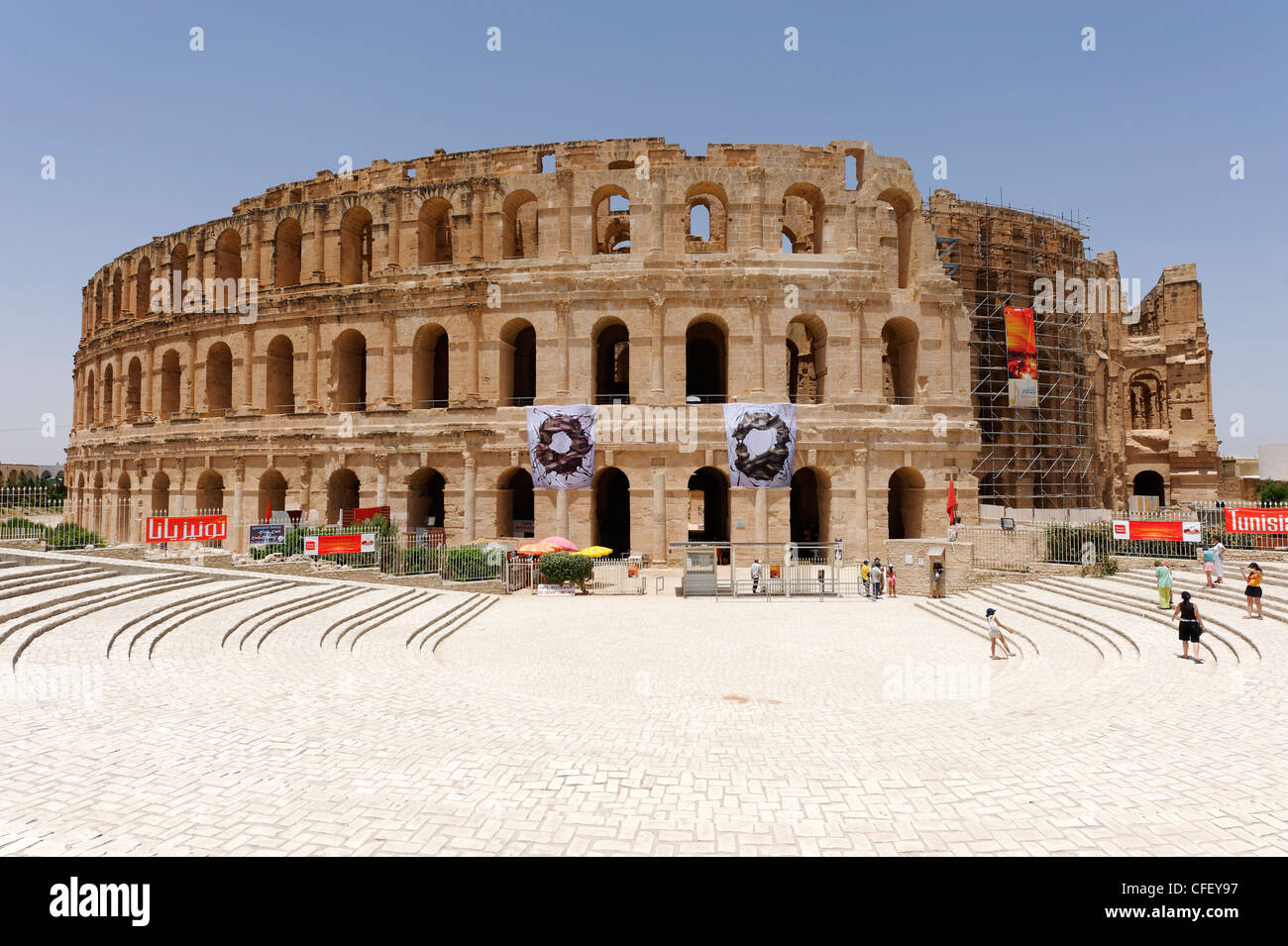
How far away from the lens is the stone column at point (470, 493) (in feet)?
91.9

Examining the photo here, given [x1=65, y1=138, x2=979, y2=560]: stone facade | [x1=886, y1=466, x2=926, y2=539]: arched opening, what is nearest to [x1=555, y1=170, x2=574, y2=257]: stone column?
[x1=65, y1=138, x2=979, y2=560]: stone facade

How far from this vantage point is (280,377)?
32750 millimetres

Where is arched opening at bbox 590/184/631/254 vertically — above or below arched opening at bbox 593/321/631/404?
above

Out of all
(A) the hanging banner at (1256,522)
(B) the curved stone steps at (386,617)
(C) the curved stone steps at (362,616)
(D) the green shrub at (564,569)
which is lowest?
(B) the curved stone steps at (386,617)

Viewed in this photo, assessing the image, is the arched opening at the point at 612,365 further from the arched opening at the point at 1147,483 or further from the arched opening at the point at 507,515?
the arched opening at the point at 1147,483

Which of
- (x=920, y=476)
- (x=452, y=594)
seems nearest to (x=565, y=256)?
(x=452, y=594)

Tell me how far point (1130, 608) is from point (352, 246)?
1382 inches

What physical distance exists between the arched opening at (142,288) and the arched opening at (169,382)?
197 inches

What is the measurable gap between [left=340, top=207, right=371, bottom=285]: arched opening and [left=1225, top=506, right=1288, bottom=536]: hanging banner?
35.6m

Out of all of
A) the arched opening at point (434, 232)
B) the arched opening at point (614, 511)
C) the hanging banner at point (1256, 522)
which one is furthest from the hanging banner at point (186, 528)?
the hanging banner at point (1256, 522)

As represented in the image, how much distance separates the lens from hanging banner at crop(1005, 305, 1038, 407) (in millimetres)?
30297

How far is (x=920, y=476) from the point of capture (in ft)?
91.6

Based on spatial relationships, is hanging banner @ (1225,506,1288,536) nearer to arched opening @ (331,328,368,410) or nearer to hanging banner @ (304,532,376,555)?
hanging banner @ (304,532,376,555)
